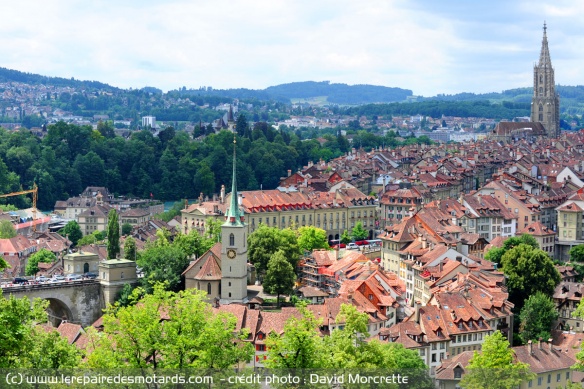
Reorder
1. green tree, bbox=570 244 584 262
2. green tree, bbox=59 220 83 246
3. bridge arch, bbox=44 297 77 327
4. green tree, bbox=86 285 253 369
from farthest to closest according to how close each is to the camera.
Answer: green tree, bbox=59 220 83 246
green tree, bbox=570 244 584 262
bridge arch, bbox=44 297 77 327
green tree, bbox=86 285 253 369

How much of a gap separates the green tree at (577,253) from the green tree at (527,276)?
14.1 m

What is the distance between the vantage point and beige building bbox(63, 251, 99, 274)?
72.2 meters

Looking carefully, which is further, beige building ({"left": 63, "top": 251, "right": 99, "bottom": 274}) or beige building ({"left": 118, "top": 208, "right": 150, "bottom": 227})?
beige building ({"left": 118, "top": 208, "right": 150, "bottom": 227})

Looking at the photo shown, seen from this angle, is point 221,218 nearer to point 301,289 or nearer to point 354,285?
point 301,289

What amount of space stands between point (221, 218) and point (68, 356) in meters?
56.2

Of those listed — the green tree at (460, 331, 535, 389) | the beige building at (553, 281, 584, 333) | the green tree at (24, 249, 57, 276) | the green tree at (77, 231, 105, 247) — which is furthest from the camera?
the green tree at (77, 231, 105, 247)

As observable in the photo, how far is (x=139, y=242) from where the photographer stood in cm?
9731

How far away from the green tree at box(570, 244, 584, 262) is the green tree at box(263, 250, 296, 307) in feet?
86.3

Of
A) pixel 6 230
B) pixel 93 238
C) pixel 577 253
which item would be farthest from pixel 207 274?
pixel 6 230

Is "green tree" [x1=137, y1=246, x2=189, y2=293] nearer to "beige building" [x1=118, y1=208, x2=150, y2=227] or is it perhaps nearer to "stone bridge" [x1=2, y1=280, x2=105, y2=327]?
"stone bridge" [x1=2, y1=280, x2=105, y2=327]

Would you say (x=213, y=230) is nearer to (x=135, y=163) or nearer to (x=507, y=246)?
(x=507, y=246)

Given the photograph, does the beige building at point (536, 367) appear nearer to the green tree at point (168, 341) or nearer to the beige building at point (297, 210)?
the green tree at point (168, 341)

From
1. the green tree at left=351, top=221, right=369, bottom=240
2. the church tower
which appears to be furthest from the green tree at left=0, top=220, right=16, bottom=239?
the church tower

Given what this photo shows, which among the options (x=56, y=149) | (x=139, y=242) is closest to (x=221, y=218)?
(x=139, y=242)
